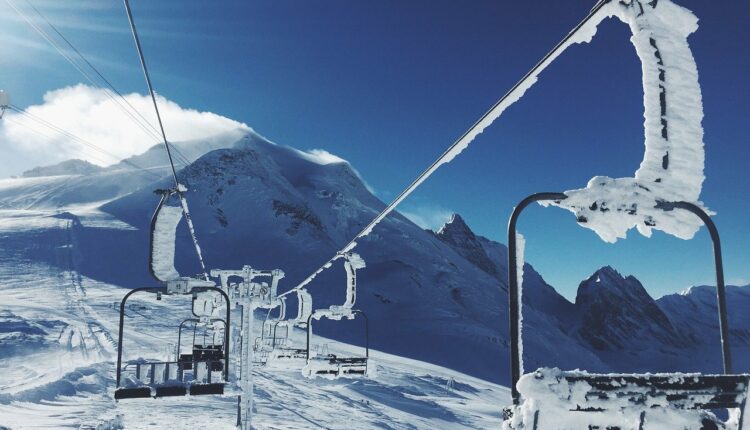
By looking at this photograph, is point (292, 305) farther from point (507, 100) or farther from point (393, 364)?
point (507, 100)

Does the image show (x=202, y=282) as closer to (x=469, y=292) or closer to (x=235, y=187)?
(x=469, y=292)

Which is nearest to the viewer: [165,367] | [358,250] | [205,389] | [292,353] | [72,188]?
[205,389]

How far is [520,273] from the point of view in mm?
2391

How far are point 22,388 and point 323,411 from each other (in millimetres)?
10886

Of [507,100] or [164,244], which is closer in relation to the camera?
[507,100]

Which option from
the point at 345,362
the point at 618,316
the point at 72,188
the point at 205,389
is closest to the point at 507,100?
the point at 205,389

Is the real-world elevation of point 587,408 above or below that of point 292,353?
above

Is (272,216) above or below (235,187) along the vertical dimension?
below

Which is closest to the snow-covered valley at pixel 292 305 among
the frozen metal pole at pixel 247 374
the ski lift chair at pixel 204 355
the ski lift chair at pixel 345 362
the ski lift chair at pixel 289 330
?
the ski lift chair at pixel 289 330

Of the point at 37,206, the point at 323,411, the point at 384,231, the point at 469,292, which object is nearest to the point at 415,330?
the point at 469,292

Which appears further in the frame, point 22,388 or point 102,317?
point 102,317

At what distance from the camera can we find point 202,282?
26.1 ft

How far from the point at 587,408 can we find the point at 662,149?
1212 millimetres

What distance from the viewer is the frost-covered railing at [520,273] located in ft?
7.04
